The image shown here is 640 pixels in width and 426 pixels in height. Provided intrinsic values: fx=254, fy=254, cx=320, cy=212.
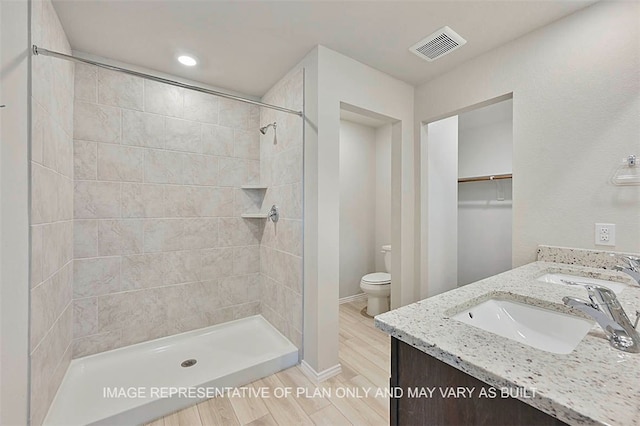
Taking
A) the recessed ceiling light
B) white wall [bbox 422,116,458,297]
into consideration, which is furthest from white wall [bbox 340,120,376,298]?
the recessed ceiling light

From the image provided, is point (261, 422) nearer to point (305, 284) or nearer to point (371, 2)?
point (305, 284)

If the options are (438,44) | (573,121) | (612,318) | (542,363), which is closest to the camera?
(542,363)

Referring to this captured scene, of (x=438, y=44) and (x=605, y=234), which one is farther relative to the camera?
(x=438, y=44)

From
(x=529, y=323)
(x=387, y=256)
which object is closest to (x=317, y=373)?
(x=529, y=323)

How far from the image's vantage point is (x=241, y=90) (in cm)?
256

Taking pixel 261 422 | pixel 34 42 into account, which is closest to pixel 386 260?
pixel 261 422

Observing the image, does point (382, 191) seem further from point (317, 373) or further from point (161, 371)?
point (161, 371)

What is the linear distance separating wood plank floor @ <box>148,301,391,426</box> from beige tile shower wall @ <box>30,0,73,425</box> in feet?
2.26

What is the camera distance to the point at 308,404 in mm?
1579

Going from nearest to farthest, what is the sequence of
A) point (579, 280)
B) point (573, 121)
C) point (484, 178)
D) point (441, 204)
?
point (579, 280) < point (573, 121) < point (441, 204) < point (484, 178)

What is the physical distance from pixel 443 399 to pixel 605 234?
152 centimetres

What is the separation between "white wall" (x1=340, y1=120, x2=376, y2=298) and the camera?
3373 mm

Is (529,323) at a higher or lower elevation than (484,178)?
lower

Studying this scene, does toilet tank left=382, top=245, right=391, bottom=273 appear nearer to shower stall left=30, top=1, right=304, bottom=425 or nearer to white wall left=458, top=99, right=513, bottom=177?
shower stall left=30, top=1, right=304, bottom=425
